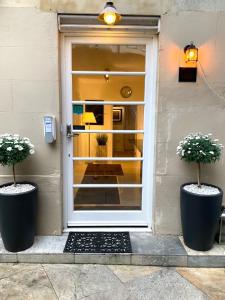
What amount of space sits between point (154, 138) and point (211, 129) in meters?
0.66

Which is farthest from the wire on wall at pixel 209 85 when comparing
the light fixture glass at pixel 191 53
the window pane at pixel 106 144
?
the window pane at pixel 106 144

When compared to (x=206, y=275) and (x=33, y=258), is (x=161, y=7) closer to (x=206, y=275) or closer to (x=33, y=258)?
(x=206, y=275)

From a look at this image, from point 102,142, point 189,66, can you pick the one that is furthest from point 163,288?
point 189,66

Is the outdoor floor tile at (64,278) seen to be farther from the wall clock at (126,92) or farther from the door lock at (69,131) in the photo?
the wall clock at (126,92)

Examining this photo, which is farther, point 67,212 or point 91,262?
point 67,212

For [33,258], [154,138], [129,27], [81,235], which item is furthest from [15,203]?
[129,27]

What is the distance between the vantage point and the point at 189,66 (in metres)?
3.02

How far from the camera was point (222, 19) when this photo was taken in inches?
117

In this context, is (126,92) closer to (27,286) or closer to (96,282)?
(96,282)

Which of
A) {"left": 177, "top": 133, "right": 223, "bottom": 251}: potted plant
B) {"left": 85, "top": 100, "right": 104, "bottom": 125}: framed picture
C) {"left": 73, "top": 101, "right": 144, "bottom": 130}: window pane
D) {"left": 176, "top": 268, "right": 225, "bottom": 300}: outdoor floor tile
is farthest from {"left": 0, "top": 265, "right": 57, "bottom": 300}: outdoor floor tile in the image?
{"left": 85, "top": 100, "right": 104, "bottom": 125}: framed picture

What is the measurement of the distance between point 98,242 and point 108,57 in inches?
84.0

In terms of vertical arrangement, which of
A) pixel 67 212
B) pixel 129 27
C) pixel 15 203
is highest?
pixel 129 27

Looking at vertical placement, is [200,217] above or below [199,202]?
below

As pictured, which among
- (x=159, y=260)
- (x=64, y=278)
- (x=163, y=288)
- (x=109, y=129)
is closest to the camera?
(x=163, y=288)
